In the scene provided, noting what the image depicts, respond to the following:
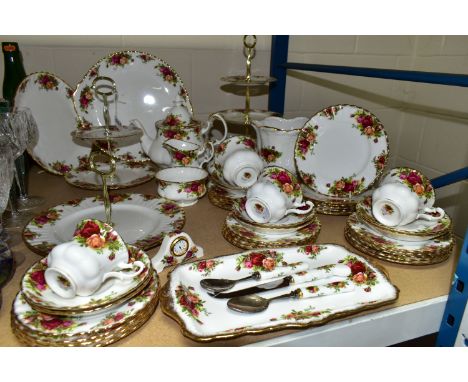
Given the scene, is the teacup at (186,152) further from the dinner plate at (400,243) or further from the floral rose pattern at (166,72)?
the dinner plate at (400,243)

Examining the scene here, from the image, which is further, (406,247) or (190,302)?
(406,247)

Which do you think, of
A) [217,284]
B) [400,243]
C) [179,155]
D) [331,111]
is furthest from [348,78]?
[217,284]

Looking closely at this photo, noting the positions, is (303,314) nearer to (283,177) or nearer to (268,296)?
(268,296)

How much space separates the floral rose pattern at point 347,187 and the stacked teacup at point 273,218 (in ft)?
0.66

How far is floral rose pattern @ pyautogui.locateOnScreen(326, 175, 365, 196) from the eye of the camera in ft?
3.16

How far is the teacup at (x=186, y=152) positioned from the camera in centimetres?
98

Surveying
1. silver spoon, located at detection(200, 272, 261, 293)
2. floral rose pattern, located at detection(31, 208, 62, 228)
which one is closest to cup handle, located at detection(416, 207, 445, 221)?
silver spoon, located at detection(200, 272, 261, 293)

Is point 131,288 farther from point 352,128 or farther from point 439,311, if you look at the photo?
point 352,128

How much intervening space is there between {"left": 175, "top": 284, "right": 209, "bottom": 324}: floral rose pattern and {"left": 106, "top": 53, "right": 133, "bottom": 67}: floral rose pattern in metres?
0.73

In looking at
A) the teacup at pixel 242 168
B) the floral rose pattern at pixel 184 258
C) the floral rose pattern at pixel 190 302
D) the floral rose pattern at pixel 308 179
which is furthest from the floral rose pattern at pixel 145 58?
the floral rose pattern at pixel 190 302

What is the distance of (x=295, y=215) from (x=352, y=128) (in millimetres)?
303

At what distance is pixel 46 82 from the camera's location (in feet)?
3.40

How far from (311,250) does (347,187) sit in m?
0.31

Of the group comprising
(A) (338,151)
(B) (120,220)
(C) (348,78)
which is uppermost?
(C) (348,78)
